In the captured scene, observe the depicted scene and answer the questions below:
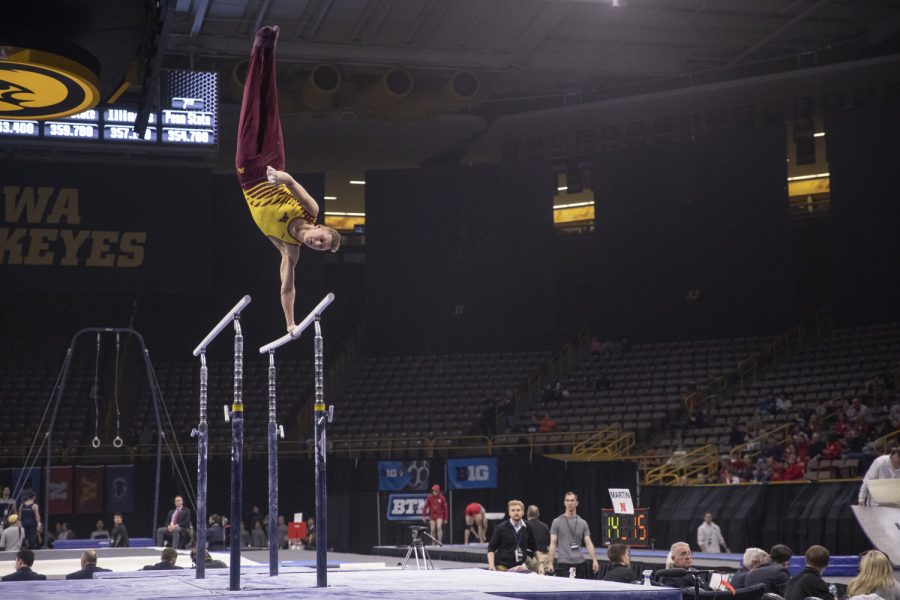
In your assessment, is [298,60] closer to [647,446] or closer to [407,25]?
[407,25]

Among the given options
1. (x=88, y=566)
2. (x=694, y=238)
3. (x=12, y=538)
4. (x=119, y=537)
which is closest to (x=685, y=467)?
(x=694, y=238)

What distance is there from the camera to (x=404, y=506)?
66.5 feet

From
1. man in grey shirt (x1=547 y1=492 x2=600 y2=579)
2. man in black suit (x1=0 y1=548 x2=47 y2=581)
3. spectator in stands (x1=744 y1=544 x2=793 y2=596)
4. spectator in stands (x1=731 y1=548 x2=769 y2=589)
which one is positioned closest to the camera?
spectator in stands (x1=744 y1=544 x2=793 y2=596)

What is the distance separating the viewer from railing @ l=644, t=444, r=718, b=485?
59.7 ft

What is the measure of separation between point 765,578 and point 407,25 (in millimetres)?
14990

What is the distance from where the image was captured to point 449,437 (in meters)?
20.9

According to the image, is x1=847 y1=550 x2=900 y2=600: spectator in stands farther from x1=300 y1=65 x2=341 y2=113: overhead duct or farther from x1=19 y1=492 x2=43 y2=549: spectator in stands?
x1=300 y1=65 x2=341 y2=113: overhead duct

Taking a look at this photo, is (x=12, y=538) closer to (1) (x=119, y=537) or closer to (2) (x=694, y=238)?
(1) (x=119, y=537)

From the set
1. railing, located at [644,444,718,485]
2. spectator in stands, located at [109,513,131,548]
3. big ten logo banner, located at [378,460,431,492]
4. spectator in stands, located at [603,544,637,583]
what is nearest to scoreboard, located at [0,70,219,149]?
spectator in stands, located at [109,513,131,548]

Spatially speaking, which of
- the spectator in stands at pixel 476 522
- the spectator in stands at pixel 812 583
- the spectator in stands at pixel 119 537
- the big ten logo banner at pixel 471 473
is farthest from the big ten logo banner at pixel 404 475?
the spectator in stands at pixel 812 583

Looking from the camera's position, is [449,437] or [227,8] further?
[449,437]

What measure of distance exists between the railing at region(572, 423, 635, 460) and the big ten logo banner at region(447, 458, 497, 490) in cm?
158

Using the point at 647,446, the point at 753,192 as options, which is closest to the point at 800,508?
the point at 647,446

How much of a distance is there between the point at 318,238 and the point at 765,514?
463 inches
